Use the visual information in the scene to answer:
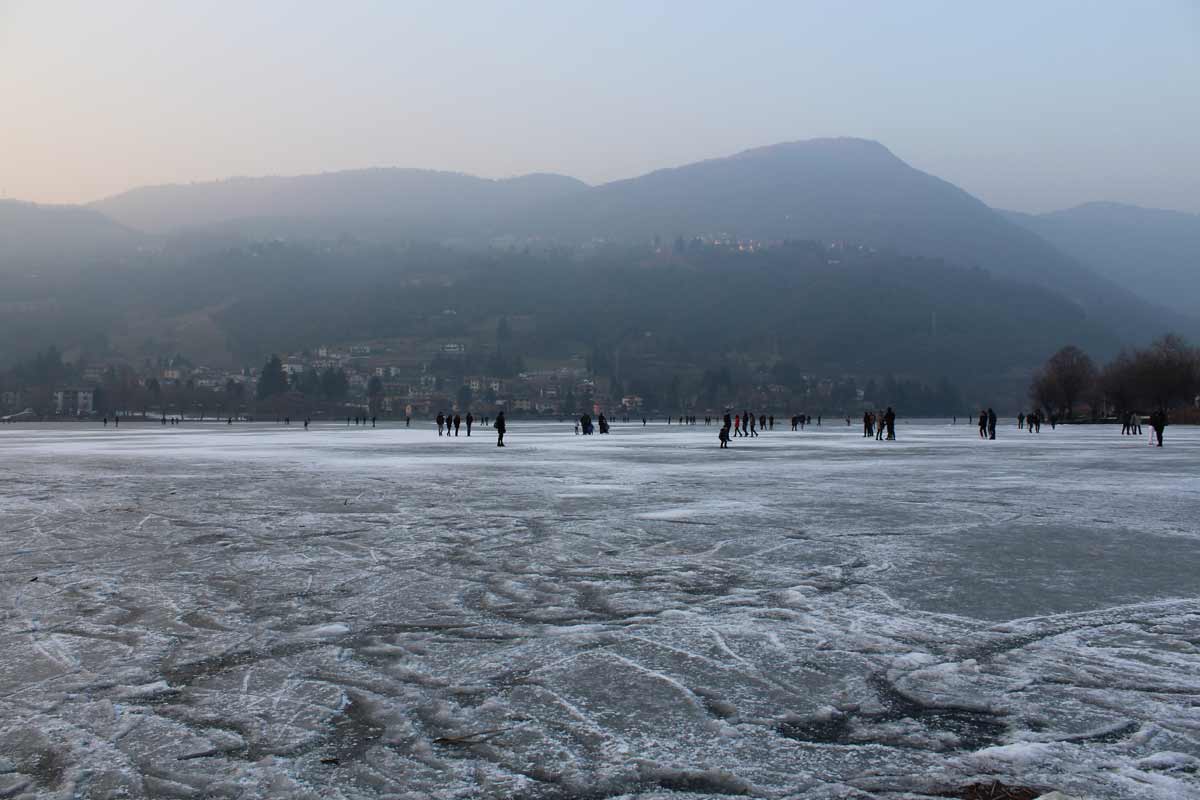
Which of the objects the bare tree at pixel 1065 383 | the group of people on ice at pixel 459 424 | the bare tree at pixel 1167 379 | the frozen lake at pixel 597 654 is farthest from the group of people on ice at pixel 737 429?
the bare tree at pixel 1065 383

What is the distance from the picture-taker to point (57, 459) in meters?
29.9

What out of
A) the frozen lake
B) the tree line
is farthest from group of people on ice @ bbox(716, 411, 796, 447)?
the tree line

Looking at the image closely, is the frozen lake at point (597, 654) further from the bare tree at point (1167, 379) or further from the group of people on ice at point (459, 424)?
the bare tree at point (1167, 379)

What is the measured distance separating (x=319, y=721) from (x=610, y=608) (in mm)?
2926

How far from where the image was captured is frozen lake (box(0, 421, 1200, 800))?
13.0ft

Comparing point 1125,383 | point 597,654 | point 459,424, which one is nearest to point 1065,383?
point 1125,383

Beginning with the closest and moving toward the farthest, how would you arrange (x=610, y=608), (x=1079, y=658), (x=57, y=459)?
1. (x=1079, y=658)
2. (x=610, y=608)
3. (x=57, y=459)

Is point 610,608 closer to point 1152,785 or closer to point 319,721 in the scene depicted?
point 319,721

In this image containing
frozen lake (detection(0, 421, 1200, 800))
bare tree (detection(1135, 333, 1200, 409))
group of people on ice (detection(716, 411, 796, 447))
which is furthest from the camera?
bare tree (detection(1135, 333, 1200, 409))

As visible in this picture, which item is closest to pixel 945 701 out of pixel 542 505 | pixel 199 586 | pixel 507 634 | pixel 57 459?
pixel 507 634

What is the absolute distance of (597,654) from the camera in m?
5.80

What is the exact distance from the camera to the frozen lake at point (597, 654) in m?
3.98

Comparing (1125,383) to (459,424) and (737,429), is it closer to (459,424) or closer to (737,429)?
(737,429)

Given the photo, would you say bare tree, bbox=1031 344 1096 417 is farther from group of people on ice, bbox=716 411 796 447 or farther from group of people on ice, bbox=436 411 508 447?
group of people on ice, bbox=436 411 508 447
